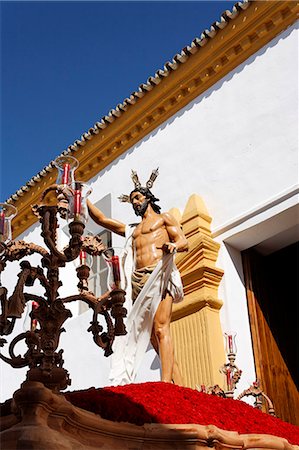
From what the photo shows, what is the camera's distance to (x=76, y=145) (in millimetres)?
9750

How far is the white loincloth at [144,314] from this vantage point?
5258mm

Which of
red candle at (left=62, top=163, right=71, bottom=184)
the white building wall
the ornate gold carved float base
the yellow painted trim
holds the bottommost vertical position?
the ornate gold carved float base

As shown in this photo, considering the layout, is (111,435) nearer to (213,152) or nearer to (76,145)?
(213,152)

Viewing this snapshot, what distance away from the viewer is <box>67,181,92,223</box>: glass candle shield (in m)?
3.67

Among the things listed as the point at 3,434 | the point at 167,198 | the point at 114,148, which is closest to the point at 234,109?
the point at 167,198

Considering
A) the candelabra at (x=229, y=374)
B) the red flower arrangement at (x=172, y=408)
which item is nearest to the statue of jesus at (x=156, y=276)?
the candelabra at (x=229, y=374)

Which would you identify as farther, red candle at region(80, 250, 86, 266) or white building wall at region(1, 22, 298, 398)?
white building wall at region(1, 22, 298, 398)

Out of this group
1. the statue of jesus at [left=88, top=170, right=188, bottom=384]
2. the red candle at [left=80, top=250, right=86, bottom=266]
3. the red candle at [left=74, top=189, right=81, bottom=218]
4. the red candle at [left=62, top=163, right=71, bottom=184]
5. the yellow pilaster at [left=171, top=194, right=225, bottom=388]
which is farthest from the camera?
the yellow pilaster at [left=171, top=194, right=225, bottom=388]

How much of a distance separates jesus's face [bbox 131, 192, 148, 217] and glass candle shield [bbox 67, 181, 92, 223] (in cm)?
213

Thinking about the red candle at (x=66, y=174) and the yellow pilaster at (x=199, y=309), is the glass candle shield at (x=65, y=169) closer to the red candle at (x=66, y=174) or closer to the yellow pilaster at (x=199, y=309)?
the red candle at (x=66, y=174)

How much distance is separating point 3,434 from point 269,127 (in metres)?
5.10

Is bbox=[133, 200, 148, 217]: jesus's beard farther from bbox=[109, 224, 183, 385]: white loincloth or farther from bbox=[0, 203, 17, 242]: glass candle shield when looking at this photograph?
bbox=[0, 203, 17, 242]: glass candle shield

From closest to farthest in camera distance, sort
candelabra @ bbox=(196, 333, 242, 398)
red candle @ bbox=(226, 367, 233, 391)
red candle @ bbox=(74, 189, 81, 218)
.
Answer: red candle @ bbox=(74, 189, 81, 218) → candelabra @ bbox=(196, 333, 242, 398) → red candle @ bbox=(226, 367, 233, 391)

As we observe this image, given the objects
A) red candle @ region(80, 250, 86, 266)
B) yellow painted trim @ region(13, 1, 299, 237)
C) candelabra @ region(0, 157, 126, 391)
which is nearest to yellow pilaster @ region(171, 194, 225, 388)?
yellow painted trim @ region(13, 1, 299, 237)
